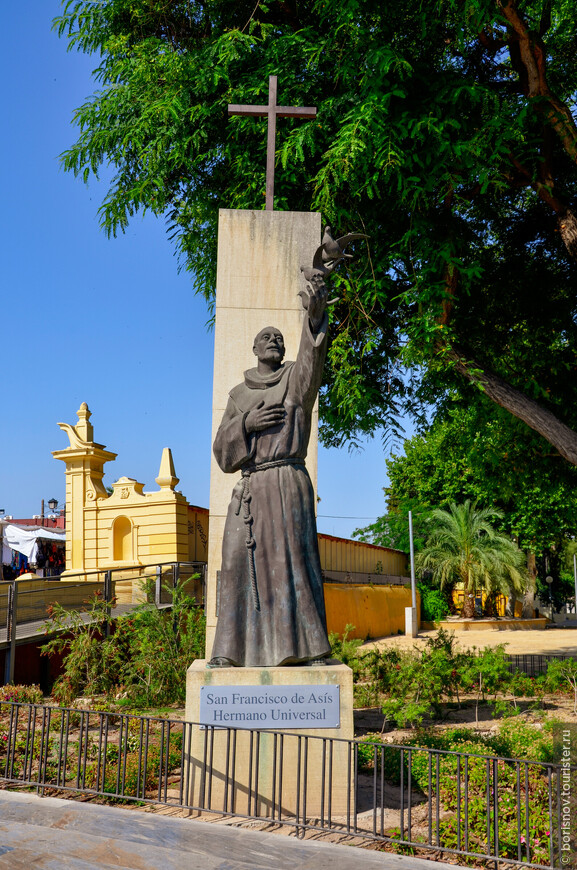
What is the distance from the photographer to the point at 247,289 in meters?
8.09

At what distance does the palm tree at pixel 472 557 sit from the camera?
34312 mm

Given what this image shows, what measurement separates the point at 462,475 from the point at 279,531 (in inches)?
1380

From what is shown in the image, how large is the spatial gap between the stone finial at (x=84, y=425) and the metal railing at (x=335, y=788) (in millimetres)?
18703

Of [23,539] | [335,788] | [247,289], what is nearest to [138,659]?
[335,788]

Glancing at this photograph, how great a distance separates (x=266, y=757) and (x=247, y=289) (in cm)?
427

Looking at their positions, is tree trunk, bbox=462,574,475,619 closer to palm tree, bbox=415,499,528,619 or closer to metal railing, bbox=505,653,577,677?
palm tree, bbox=415,499,528,619

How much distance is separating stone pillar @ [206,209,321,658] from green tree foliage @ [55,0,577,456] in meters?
2.86

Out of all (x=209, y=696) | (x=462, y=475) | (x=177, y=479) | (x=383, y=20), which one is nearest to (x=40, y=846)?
(x=209, y=696)

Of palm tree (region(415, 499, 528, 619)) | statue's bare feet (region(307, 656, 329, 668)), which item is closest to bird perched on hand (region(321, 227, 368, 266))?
statue's bare feet (region(307, 656, 329, 668))

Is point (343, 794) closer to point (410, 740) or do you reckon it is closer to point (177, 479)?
point (410, 740)

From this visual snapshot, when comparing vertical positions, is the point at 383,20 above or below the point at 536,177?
above

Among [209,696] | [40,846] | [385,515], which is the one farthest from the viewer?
[385,515]

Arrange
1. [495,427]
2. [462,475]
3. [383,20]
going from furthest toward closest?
1. [462,475]
2. [495,427]
3. [383,20]

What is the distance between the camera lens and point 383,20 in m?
11.0
